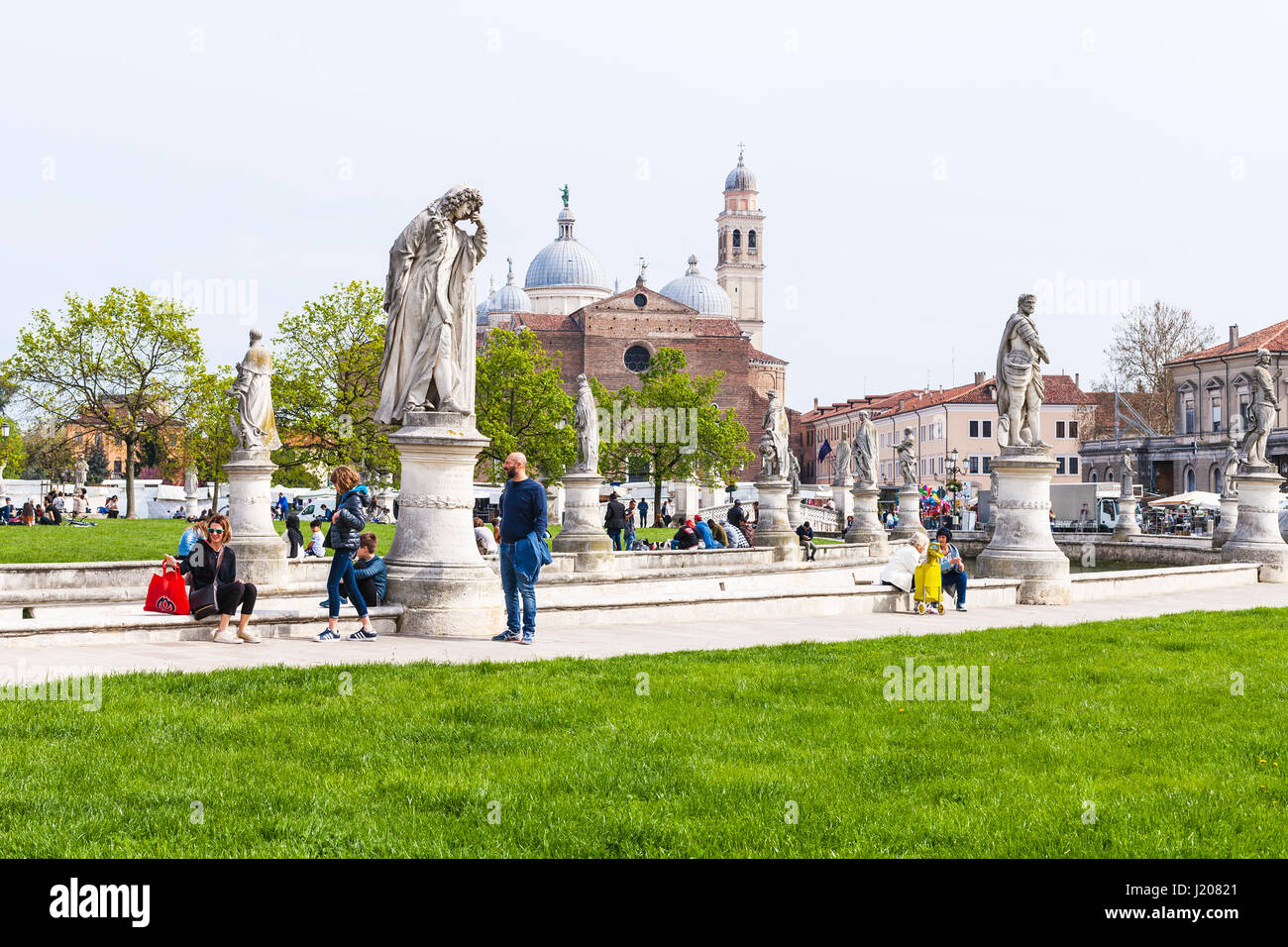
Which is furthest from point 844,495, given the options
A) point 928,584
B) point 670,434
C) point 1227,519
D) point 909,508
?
point 928,584

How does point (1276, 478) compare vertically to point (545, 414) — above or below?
below

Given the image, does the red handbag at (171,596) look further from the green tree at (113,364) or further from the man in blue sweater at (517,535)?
the green tree at (113,364)

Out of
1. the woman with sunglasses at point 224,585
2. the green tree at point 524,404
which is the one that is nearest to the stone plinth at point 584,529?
the woman with sunglasses at point 224,585

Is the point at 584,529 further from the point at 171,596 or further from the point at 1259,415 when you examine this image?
the point at 171,596

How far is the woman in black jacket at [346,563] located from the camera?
10.7m

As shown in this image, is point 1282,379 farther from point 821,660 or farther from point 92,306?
point 821,660

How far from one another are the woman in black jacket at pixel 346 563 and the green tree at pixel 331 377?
124 ft

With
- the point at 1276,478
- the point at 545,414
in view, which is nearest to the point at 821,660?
the point at 1276,478

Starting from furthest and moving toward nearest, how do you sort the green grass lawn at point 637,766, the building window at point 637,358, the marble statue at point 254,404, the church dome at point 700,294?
the church dome at point 700,294, the building window at point 637,358, the marble statue at point 254,404, the green grass lawn at point 637,766

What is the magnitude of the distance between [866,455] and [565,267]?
292 feet

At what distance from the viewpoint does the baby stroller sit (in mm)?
14688

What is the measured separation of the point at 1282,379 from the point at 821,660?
78.0 metres

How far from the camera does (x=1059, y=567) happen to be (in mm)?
16500

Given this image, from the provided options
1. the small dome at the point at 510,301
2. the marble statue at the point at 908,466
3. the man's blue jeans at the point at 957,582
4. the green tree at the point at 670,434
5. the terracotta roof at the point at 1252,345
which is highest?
the small dome at the point at 510,301
